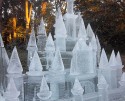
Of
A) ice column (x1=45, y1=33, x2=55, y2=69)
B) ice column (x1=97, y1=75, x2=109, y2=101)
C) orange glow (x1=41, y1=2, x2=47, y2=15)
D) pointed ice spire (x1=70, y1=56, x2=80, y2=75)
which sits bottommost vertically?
ice column (x1=97, y1=75, x2=109, y2=101)

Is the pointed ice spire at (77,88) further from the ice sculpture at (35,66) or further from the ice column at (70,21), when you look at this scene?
the ice column at (70,21)

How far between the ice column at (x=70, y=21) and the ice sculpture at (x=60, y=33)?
7.2 inches

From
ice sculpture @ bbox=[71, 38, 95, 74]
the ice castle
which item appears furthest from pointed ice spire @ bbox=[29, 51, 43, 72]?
ice sculpture @ bbox=[71, 38, 95, 74]

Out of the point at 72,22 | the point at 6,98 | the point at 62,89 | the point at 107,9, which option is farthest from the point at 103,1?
the point at 6,98

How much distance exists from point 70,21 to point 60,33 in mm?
332

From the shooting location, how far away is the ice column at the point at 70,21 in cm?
432

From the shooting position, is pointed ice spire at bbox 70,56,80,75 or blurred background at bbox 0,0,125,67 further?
blurred background at bbox 0,0,125,67

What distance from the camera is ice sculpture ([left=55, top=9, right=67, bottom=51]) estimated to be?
4.11m

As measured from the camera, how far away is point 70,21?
435 cm

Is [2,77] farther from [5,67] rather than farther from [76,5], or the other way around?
[76,5]

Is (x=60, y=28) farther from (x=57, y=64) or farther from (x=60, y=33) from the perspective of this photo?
(x=57, y=64)

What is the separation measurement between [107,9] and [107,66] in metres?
8.62

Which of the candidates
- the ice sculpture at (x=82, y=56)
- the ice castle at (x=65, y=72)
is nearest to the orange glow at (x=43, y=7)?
the ice castle at (x=65, y=72)

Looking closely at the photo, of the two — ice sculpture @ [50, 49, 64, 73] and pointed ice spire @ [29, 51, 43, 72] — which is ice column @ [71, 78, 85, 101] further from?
pointed ice spire @ [29, 51, 43, 72]
